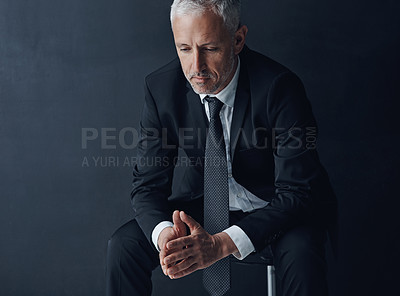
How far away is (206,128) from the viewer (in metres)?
1.59

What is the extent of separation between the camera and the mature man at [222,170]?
138cm

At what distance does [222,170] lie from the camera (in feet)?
5.11

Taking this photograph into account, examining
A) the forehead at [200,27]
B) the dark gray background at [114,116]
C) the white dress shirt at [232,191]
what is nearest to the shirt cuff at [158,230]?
the white dress shirt at [232,191]

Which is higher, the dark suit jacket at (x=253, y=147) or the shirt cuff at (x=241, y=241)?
the dark suit jacket at (x=253, y=147)

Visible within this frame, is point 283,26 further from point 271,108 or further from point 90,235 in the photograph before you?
point 90,235

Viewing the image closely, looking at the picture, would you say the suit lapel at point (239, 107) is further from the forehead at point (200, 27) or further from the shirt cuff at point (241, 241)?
the shirt cuff at point (241, 241)

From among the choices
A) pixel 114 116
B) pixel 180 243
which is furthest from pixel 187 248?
pixel 114 116

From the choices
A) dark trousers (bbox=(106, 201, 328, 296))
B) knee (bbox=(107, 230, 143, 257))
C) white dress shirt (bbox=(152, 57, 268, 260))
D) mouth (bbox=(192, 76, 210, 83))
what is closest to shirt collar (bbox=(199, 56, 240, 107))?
white dress shirt (bbox=(152, 57, 268, 260))

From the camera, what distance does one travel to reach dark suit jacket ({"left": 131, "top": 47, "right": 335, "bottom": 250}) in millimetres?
1455

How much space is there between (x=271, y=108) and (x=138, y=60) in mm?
778

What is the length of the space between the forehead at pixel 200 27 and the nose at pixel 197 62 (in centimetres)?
4

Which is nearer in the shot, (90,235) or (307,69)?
(307,69)

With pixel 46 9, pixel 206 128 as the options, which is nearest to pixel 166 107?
pixel 206 128

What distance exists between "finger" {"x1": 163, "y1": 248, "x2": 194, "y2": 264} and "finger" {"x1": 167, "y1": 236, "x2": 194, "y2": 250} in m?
0.01
